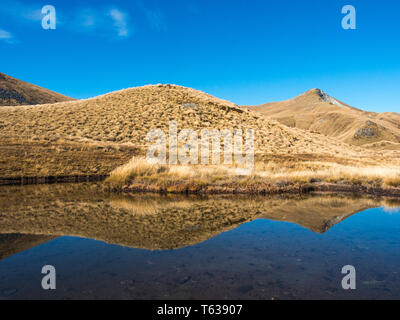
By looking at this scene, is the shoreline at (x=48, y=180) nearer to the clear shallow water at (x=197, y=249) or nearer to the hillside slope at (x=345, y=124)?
the clear shallow water at (x=197, y=249)

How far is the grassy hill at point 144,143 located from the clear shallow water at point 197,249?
560 cm

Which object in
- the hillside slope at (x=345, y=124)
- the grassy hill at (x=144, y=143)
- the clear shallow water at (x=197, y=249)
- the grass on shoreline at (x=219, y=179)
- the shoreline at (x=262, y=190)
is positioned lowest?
the clear shallow water at (x=197, y=249)

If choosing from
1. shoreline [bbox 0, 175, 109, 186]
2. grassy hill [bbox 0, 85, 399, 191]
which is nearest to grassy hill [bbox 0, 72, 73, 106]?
grassy hill [bbox 0, 85, 399, 191]

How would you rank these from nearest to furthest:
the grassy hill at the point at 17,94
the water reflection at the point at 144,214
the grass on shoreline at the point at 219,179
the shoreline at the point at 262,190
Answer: the water reflection at the point at 144,214 < the shoreline at the point at 262,190 < the grass on shoreline at the point at 219,179 < the grassy hill at the point at 17,94

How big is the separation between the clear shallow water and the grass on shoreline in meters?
3.54

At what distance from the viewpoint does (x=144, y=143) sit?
117 feet

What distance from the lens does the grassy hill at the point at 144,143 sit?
19125mm

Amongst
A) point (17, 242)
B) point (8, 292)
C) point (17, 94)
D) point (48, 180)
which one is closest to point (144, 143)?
point (48, 180)

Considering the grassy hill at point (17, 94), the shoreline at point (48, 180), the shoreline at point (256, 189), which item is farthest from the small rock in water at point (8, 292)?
Result: the grassy hill at point (17, 94)

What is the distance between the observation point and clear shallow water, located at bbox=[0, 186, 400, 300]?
5445 mm
